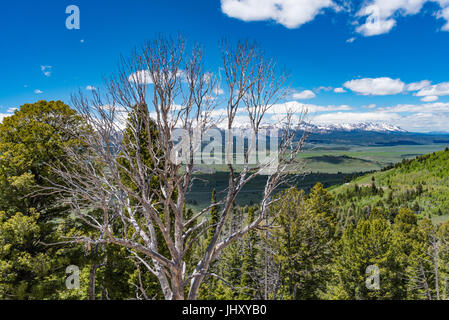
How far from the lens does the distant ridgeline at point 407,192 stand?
77.9m

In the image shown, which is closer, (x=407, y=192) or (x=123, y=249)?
(x=123, y=249)

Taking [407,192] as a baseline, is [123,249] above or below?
above

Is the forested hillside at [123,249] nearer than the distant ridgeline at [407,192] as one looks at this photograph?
Yes

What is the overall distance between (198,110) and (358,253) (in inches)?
846

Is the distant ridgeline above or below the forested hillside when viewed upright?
below

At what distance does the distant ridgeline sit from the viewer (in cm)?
7788

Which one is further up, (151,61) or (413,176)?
(151,61)

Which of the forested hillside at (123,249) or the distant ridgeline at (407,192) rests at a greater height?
the forested hillside at (123,249)

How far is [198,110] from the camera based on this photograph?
211 inches

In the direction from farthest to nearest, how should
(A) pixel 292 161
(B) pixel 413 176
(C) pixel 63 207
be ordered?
(B) pixel 413 176, (C) pixel 63 207, (A) pixel 292 161

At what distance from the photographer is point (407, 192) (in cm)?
9712

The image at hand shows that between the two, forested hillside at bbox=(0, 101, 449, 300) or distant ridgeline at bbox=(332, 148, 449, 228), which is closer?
forested hillside at bbox=(0, 101, 449, 300)
